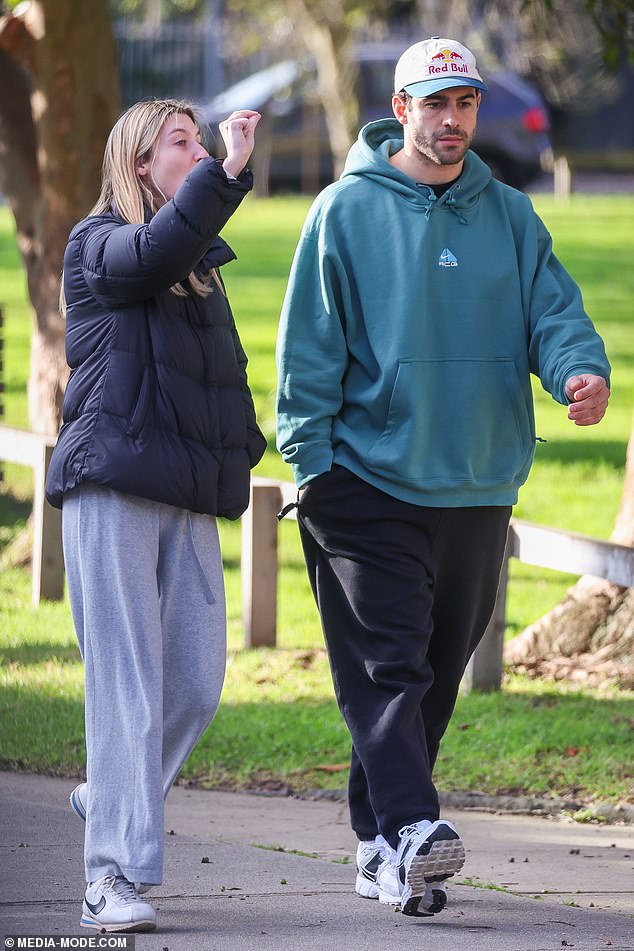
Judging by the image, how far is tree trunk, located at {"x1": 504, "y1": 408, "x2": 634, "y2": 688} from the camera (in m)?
6.97

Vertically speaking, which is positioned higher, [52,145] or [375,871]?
[52,145]

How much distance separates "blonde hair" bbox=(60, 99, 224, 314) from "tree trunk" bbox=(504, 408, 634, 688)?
3509mm

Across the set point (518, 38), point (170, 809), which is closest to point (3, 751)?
point (170, 809)

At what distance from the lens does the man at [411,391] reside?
4.14 m

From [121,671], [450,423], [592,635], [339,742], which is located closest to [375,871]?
[121,671]

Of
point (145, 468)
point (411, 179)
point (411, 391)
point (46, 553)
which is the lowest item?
point (46, 553)

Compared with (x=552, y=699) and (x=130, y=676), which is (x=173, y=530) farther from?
(x=552, y=699)

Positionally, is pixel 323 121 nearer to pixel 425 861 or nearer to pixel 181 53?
pixel 181 53

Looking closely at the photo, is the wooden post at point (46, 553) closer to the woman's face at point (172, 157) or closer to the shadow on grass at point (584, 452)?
the woman's face at point (172, 157)

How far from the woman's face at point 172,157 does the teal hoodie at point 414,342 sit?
1.41 feet

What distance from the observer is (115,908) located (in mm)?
3789

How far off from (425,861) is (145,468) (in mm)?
1133

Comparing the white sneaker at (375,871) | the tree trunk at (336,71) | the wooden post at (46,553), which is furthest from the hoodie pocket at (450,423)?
the tree trunk at (336,71)

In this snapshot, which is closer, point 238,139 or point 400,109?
point 238,139
